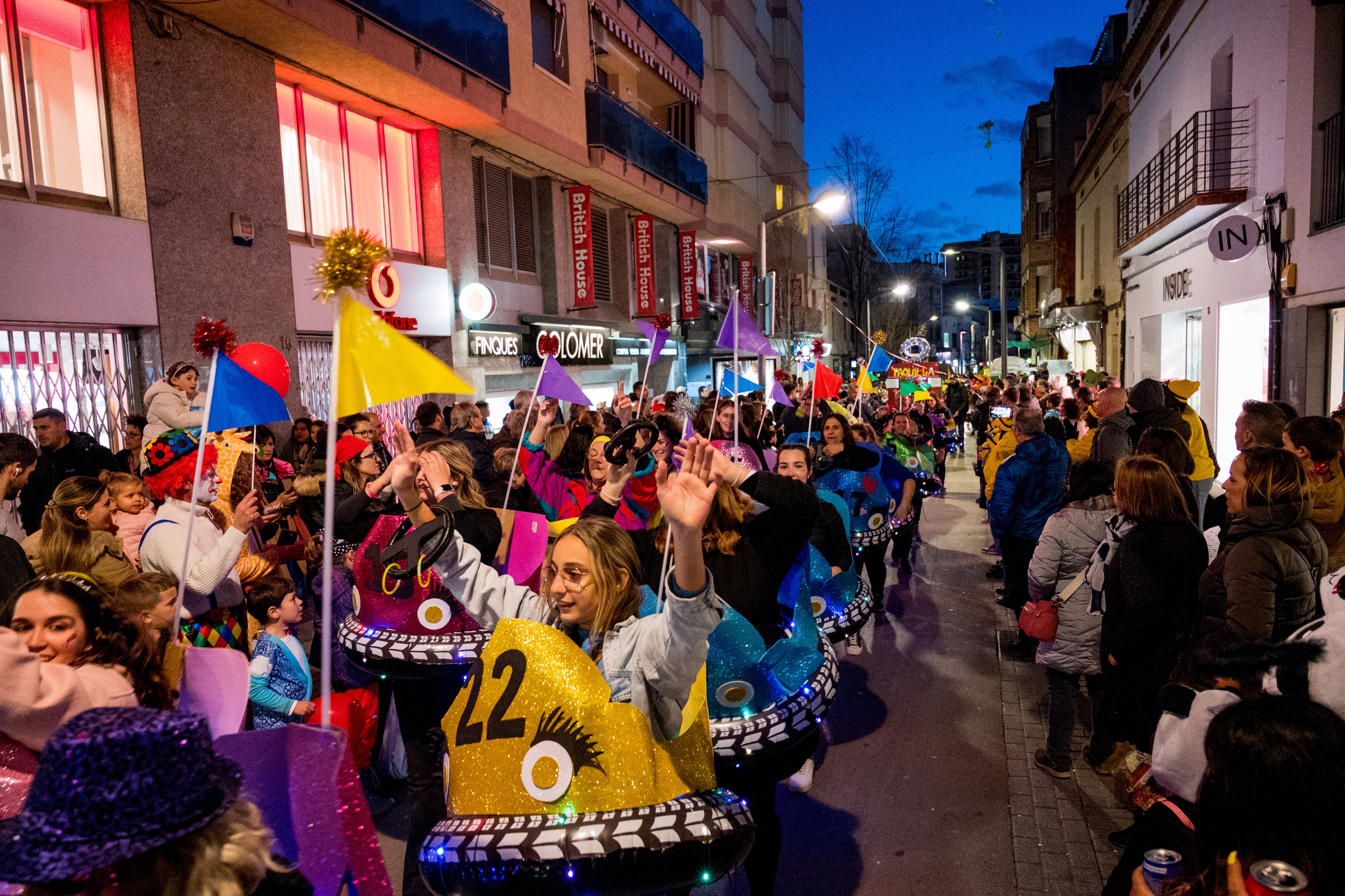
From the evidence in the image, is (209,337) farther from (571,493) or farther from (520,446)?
(571,493)

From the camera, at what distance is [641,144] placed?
19516mm

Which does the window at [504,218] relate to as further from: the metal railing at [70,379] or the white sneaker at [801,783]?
the white sneaker at [801,783]

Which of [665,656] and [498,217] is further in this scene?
[498,217]

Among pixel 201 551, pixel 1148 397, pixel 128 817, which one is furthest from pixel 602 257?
pixel 128 817

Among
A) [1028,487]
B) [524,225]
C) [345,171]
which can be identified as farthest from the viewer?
[524,225]

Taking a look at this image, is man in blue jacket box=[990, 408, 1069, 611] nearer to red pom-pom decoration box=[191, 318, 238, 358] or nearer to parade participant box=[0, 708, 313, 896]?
red pom-pom decoration box=[191, 318, 238, 358]

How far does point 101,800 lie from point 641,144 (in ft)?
64.6

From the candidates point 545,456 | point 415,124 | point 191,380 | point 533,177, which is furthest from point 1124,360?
point 191,380

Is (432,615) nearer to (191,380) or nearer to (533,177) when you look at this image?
(191,380)

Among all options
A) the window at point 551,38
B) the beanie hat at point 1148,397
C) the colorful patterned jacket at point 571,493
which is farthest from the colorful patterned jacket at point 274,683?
the window at point 551,38

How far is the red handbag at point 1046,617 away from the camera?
471cm

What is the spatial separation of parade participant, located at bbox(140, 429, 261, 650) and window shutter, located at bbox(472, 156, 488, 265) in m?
11.2

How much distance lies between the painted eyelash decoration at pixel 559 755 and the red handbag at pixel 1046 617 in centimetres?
333

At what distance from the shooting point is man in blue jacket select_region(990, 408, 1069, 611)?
6.94 m
